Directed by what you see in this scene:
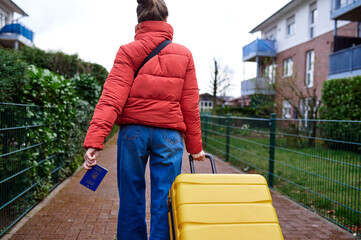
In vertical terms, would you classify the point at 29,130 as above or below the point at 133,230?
above

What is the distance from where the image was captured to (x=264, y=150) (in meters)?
6.48

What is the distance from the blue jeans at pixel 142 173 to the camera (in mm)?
2381

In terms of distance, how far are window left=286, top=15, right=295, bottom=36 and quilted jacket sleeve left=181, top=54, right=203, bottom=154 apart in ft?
73.9

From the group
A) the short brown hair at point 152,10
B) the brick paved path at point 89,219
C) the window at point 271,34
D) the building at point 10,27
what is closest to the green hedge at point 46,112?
the brick paved path at point 89,219

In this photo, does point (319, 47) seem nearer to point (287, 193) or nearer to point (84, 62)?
point (84, 62)

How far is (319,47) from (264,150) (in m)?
15.3

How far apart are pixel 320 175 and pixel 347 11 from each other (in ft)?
43.3

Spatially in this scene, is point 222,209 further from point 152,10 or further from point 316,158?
point 316,158

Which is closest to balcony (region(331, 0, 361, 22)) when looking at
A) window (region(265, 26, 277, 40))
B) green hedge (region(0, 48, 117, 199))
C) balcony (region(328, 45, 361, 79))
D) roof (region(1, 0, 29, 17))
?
balcony (region(328, 45, 361, 79))

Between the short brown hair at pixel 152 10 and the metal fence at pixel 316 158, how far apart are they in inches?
100

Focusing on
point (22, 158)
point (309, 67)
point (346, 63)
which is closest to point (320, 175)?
point (22, 158)

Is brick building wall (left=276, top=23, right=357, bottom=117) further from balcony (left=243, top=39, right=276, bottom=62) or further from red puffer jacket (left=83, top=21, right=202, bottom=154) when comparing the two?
red puffer jacket (left=83, top=21, right=202, bottom=154)

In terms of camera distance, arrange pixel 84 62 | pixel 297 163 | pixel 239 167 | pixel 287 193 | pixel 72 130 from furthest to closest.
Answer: pixel 84 62
pixel 239 167
pixel 72 130
pixel 287 193
pixel 297 163

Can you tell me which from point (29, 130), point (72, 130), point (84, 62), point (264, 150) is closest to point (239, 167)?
point (264, 150)
